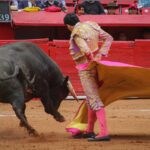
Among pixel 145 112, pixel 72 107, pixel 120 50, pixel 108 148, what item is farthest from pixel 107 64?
pixel 120 50

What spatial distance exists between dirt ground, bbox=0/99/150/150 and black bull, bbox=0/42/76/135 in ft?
0.88

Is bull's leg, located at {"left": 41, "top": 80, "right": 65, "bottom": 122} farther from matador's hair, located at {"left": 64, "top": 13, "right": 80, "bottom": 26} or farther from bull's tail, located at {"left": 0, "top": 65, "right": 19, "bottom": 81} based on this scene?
matador's hair, located at {"left": 64, "top": 13, "right": 80, "bottom": 26}

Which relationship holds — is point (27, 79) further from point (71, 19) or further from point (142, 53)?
point (142, 53)

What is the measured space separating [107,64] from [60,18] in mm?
6976

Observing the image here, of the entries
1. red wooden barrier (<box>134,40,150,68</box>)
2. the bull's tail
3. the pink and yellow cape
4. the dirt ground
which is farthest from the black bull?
red wooden barrier (<box>134,40,150,68</box>)

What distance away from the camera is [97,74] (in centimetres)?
525

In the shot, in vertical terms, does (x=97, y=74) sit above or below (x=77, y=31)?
below

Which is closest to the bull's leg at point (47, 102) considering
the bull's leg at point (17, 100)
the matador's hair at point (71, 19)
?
the bull's leg at point (17, 100)

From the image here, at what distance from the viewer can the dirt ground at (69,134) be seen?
4.97m

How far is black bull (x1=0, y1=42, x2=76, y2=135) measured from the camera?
16.7ft

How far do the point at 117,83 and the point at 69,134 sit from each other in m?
1.02

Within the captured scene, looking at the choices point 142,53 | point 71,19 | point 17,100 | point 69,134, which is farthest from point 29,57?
point 142,53

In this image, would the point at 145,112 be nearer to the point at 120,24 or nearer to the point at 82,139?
the point at 82,139

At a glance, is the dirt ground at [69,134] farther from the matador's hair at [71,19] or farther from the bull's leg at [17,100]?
the matador's hair at [71,19]
